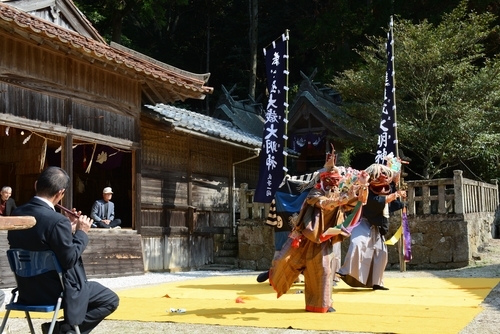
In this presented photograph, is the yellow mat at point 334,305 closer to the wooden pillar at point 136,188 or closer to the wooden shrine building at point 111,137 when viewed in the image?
the wooden pillar at point 136,188

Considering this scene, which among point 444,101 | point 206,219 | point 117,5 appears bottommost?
point 206,219

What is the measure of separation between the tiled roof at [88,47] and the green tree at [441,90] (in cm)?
561

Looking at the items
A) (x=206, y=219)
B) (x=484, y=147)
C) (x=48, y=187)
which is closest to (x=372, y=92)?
(x=484, y=147)

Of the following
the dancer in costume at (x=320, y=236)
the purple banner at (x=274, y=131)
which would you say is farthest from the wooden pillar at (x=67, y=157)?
the dancer in costume at (x=320, y=236)

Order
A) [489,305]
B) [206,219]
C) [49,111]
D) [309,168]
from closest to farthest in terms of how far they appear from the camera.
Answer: [489,305], [49,111], [206,219], [309,168]

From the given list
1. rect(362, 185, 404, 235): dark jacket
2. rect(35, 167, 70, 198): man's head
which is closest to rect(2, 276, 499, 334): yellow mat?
rect(362, 185, 404, 235): dark jacket

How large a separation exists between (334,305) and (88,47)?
5.60 meters

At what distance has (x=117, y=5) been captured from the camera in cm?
2095

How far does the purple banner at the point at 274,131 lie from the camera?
1210 centimetres

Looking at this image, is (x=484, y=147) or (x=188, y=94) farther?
(x=484, y=147)

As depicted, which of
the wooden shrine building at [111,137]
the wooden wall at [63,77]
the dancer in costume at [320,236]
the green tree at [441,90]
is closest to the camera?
the dancer in costume at [320,236]

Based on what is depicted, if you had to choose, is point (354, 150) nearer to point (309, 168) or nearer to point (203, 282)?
point (309, 168)

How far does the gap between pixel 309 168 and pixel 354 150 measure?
4486mm

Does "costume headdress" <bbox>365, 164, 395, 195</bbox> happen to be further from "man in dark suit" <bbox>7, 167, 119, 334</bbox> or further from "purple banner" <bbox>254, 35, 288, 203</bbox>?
"man in dark suit" <bbox>7, 167, 119, 334</bbox>
